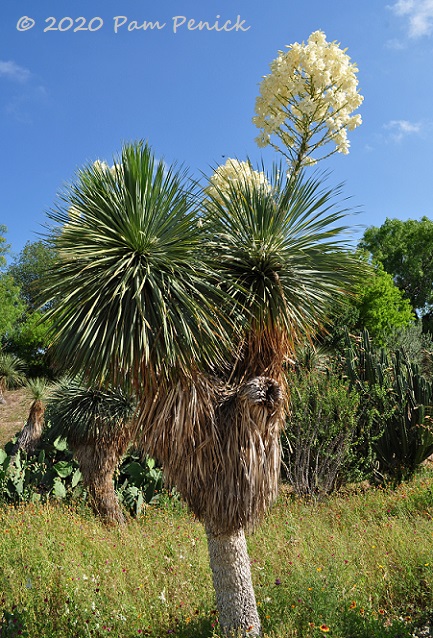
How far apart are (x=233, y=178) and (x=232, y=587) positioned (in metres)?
3.78

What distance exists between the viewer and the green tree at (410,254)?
39.7m

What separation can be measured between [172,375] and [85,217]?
5.34 ft

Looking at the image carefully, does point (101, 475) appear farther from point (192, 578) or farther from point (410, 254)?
point (410, 254)

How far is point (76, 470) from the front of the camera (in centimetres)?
1127

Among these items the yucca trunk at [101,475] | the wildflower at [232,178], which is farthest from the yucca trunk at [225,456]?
the yucca trunk at [101,475]

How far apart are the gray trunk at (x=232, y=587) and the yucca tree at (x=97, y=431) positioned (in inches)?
177

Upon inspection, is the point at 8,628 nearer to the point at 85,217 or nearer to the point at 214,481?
the point at 214,481

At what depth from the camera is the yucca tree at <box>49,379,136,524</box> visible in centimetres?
957

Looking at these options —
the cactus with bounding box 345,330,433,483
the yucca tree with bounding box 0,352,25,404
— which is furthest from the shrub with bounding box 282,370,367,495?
the yucca tree with bounding box 0,352,25,404

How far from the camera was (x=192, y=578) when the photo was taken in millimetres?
6695

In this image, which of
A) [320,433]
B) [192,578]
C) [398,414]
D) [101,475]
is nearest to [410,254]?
[398,414]

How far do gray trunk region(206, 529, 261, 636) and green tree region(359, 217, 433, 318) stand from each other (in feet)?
119

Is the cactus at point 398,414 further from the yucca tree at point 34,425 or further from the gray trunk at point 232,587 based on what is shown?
the gray trunk at point 232,587

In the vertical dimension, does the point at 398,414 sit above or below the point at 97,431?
below
